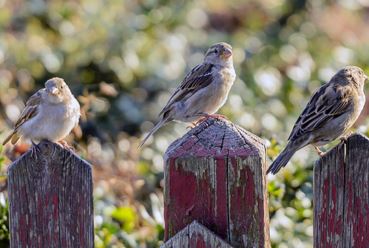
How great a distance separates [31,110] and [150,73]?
3095 mm

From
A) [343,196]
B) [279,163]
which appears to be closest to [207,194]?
[343,196]

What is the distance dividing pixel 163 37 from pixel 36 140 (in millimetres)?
4260

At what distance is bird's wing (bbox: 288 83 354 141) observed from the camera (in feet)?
15.3

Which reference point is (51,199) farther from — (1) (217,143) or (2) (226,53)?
→ (2) (226,53)

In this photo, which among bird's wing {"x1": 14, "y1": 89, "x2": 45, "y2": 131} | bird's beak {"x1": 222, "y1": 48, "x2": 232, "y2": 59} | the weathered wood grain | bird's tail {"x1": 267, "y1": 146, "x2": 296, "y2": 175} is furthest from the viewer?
bird's beak {"x1": 222, "y1": 48, "x2": 232, "y2": 59}

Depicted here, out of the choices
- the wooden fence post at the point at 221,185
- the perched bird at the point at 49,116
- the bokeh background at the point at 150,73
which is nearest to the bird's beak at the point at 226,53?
the bokeh background at the point at 150,73

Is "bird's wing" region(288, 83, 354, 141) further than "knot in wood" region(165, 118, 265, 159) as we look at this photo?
Yes

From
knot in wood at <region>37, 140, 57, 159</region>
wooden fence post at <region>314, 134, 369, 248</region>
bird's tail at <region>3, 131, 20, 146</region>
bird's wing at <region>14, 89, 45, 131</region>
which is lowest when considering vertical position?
wooden fence post at <region>314, 134, 369, 248</region>

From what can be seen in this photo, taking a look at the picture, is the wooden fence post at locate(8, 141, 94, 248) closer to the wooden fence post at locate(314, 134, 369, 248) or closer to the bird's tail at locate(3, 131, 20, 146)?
the wooden fence post at locate(314, 134, 369, 248)

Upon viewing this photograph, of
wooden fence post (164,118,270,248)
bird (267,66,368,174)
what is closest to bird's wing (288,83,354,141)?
bird (267,66,368,174)

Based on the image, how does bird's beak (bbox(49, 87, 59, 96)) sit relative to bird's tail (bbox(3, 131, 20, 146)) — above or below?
above

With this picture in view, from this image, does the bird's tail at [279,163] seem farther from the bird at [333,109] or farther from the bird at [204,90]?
the bird at [204,90]

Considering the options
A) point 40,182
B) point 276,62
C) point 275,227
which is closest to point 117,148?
point 276,62

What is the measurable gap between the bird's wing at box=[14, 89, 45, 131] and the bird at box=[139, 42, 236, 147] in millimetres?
1002
